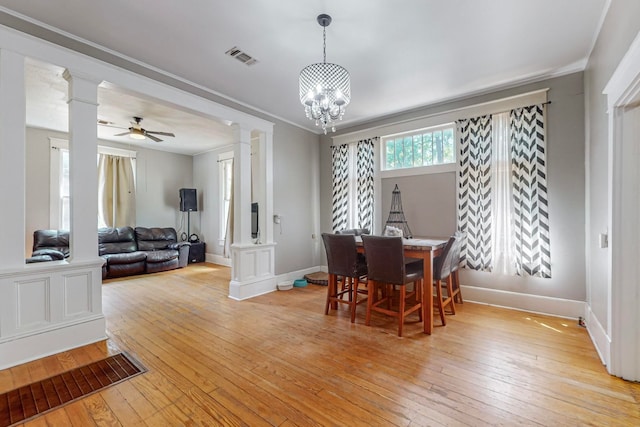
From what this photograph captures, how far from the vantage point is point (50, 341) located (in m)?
2.35

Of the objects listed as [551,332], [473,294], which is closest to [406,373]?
[551,332]

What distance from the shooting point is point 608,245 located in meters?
2.06

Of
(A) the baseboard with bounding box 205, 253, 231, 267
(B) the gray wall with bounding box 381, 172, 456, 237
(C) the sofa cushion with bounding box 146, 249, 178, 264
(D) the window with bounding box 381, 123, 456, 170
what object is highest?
(D) the window with bounding box 381, 123, 456, 170

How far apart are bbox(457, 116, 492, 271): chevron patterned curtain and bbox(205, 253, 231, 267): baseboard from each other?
198 inches

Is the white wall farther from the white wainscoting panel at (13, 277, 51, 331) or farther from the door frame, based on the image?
the door frame

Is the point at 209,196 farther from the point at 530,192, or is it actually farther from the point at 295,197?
the point at 530,192

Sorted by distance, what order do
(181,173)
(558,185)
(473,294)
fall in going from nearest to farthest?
(558,185)
(473,294)
(181,173)

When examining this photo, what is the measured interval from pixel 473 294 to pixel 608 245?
182cm

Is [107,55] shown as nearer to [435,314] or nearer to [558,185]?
[435,314]

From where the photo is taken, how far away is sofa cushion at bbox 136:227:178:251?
611 centimetres

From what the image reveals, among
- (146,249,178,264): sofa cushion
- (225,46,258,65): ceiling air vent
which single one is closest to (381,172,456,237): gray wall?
(225,46,258,65): ceiling air vent

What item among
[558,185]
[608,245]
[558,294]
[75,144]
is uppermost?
[75,144]

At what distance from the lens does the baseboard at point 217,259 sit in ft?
21.6

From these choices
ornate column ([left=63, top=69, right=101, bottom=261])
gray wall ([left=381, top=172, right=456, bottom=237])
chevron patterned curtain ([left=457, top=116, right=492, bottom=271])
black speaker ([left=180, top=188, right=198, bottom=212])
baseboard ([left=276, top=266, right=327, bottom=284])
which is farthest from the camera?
black speaker ([left=180, top=188, right=198, bottom=212])
